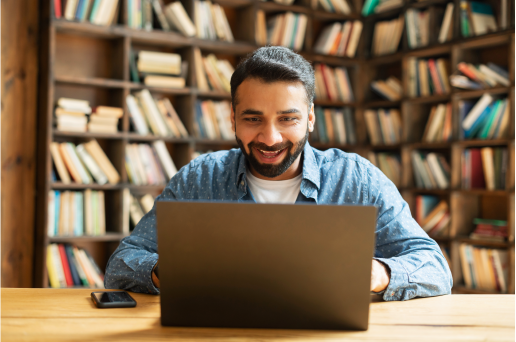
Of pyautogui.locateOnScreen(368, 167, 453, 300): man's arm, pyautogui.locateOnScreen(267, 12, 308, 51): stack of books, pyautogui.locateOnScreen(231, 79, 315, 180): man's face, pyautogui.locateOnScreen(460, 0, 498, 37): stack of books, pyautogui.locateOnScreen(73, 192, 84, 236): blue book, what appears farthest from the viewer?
pyautogui.locateOnScreen(267, 12, 308, 51): stack of books

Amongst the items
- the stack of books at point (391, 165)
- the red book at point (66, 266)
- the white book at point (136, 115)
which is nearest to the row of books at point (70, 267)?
the red book at point (66, 266)

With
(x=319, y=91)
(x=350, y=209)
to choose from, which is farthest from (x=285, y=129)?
(x=319, y=91)

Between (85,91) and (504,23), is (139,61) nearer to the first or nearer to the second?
(85,91)

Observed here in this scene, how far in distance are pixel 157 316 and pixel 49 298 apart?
305mm

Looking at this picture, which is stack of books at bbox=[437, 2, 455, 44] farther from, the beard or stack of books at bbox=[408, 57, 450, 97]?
the beard

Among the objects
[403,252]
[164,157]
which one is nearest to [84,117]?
[164,157]

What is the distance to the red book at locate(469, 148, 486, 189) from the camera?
3270mm

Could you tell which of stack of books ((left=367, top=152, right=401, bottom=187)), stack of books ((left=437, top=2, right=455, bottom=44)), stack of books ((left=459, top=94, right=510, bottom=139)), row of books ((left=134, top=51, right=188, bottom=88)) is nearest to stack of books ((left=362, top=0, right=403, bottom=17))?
stack of books ((left=437, top=2, right=455, bottom=44))

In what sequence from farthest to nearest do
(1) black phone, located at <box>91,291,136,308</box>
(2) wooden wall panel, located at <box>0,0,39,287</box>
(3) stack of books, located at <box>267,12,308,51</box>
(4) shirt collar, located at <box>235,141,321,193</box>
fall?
(3) stack of books, located at <box>267,12,308,51</box>, (2) wooden wall panel, located at <box>0,0,39,287</box>, (4) shirt collar, located at <box>235,141,321,193</box>, (1) black phone, located at <box>91,291,136,308</box>

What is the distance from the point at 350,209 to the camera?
0.87 metres

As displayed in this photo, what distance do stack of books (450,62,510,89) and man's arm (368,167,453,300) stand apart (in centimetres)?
187

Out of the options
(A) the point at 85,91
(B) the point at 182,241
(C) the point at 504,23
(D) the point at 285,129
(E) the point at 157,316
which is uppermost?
(C) the point at 504,23

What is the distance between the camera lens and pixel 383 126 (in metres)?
3.89

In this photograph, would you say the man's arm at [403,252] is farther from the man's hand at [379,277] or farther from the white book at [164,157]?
the white book at [164,157]
